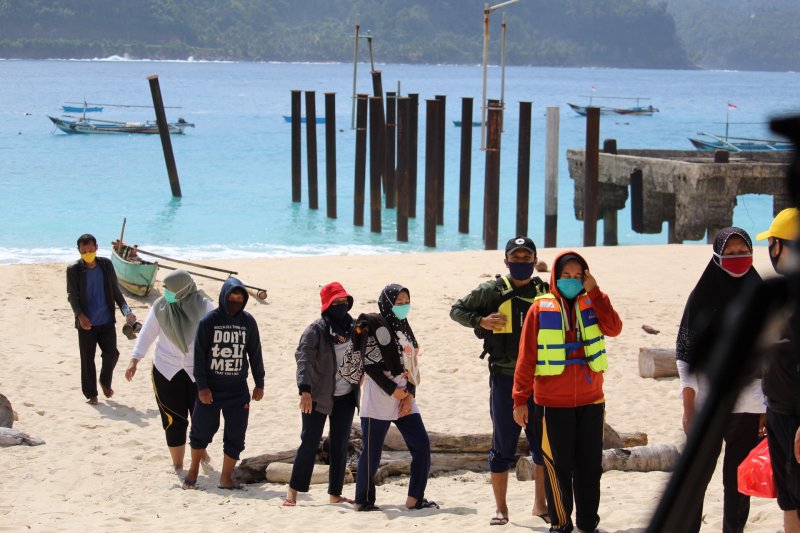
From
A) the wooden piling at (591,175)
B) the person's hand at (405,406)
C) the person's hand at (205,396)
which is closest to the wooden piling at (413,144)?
the wooden piling at (591,175)

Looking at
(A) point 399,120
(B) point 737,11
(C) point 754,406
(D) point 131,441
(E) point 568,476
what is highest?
(B) point 737,11

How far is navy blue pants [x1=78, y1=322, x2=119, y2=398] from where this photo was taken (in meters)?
9.10

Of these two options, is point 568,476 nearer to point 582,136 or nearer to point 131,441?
point 131,441

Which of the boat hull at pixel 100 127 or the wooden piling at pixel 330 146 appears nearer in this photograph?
the wooden piling at pixel 330 146

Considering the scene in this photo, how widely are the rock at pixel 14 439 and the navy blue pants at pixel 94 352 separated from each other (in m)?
1.06

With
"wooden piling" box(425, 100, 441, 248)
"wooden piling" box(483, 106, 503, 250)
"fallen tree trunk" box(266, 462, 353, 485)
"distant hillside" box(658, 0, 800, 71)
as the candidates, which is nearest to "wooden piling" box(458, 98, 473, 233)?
"wooden piling" box(425, 100, 441, 248)

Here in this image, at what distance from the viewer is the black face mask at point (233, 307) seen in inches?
261

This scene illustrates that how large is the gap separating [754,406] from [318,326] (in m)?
2.64

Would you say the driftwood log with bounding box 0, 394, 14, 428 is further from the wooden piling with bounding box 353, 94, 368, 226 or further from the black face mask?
the wooden piling with bounding box 353, 94, 368, 226

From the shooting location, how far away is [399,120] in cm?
2305

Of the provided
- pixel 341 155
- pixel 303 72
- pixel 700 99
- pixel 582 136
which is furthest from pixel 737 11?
pixel 341 155

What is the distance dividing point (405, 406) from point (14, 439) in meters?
3.38

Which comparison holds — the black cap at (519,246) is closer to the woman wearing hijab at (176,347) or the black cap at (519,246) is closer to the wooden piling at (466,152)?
the woman wearing hijab at (176,347)

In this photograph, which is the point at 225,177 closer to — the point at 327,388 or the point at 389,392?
the point at 327,388
